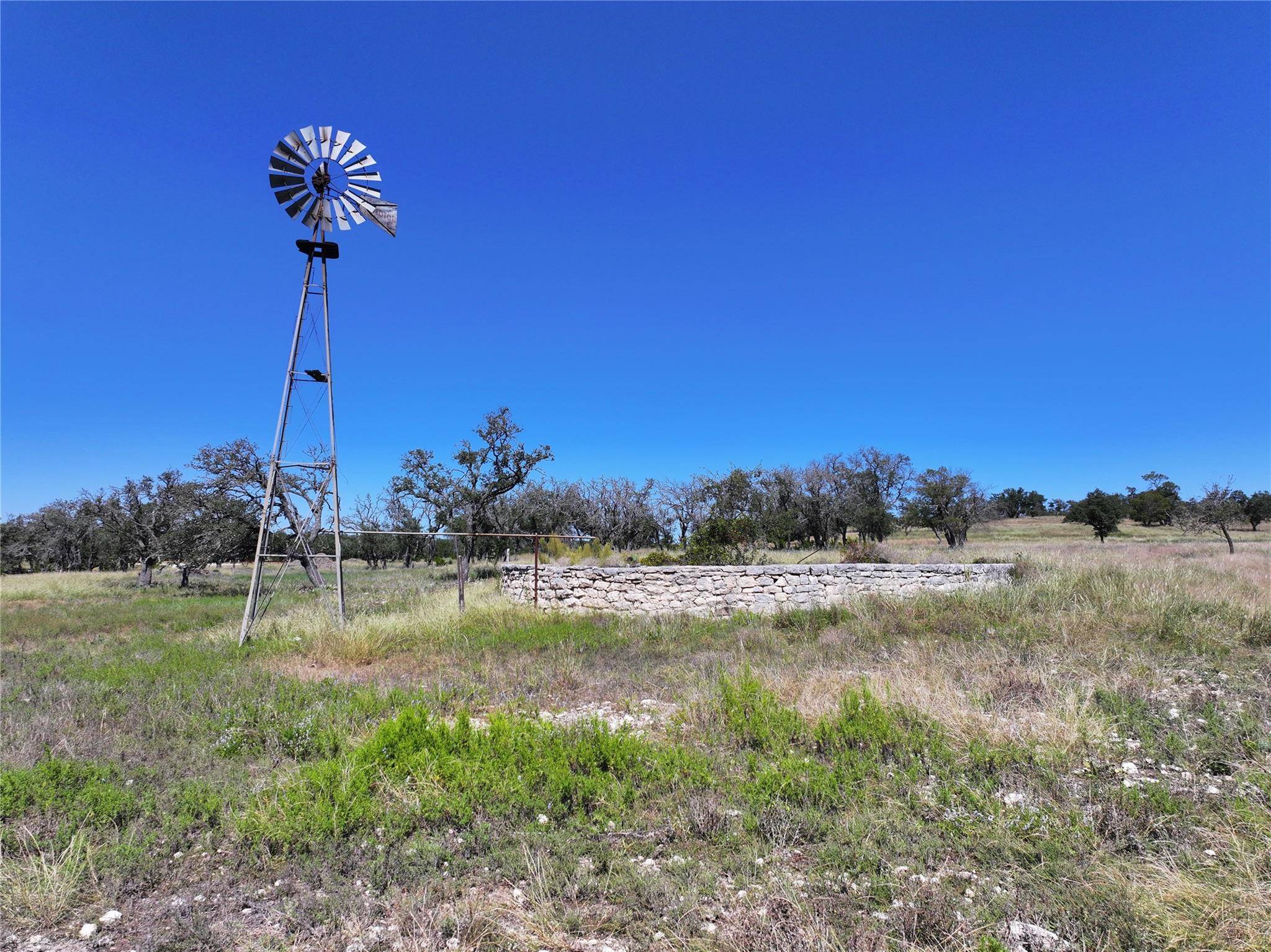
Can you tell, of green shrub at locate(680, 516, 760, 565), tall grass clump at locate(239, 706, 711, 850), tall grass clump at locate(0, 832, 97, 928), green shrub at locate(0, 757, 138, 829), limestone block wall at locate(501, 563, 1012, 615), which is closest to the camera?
tall grass clump at locate(0, 832, 97, 928)

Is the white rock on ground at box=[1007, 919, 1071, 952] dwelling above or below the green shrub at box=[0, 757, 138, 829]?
below

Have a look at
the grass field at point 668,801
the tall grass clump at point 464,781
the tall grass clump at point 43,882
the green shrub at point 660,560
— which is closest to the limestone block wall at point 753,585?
the green shrub at point 660,560

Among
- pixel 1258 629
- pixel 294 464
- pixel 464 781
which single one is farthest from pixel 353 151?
pixel 1258 629

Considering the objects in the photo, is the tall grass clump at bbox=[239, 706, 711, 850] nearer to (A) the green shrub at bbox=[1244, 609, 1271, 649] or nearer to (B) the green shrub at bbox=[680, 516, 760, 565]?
(A) the green shrub at bbox=[1244, 609, 1271, 649]

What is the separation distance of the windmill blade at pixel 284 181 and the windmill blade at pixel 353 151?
2.76 ft

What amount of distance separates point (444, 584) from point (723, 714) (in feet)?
61.3

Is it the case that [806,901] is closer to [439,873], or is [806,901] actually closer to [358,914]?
[439,873]

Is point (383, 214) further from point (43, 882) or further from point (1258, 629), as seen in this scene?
point (1258, 629)

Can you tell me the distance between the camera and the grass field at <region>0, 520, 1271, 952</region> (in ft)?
9.96

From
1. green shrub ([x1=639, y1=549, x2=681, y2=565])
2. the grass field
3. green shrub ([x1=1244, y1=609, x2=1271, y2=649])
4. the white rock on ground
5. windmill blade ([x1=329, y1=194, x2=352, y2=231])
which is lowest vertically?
the white rock on ground

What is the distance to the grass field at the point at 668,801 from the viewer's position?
9.96 ft

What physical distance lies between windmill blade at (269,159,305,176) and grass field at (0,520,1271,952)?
907cm

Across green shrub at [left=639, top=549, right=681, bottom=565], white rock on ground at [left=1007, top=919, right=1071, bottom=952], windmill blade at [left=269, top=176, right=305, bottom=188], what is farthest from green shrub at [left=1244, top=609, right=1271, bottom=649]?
windmill blade at [left=269, top=176, right=305, bottom=188]

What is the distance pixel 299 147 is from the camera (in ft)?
37.0
